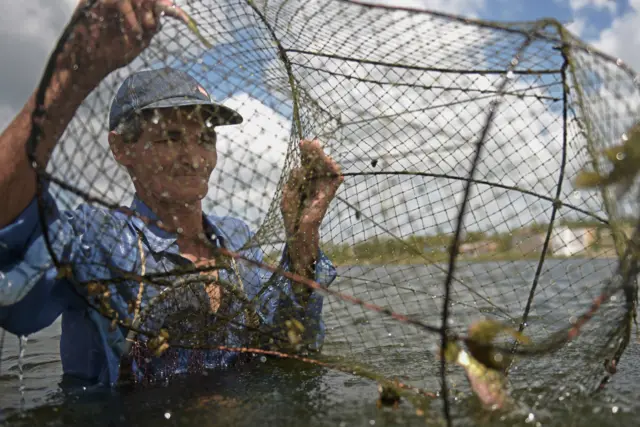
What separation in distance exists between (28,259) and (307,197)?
1558mm

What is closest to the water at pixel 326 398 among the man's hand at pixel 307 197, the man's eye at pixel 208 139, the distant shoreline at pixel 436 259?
the distant shoreline at pixel 436 259

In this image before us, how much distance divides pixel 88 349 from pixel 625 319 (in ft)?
9.46

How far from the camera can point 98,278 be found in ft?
8.83

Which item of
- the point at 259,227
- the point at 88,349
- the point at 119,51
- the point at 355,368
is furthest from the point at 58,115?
the point at 355,368

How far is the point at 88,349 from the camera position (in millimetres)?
3393

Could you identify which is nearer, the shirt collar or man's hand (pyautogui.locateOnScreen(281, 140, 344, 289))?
the shirt collar

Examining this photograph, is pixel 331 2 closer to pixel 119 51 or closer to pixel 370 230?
pixel 119 51

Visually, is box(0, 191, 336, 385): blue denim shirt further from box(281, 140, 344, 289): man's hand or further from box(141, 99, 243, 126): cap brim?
box(141, 99, 243, 126): cap brim

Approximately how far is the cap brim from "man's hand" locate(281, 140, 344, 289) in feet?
1.45

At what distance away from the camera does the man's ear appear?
3.15 m

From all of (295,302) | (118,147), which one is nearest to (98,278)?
(118,147)

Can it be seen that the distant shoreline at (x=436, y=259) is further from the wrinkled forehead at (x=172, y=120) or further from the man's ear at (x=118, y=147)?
the man's ear at (x=118, y=147)

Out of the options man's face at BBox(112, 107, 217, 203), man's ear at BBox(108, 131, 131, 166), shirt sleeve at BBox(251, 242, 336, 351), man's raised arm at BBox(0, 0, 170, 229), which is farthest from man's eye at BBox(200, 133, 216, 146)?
shirt sleeve at BBox(251, 242, 336, 351)

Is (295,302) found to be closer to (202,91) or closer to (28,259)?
(202,91)
